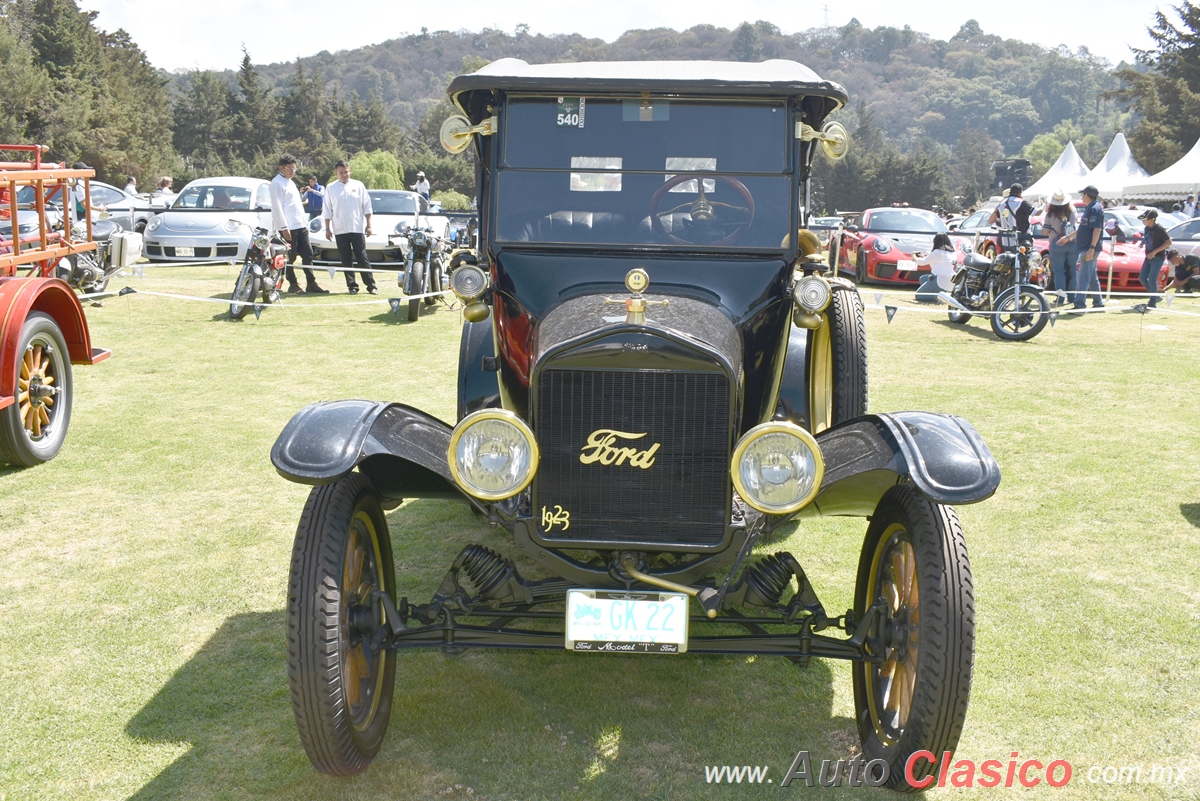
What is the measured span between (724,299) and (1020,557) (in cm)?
222

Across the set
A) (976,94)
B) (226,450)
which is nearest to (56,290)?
(226,450)

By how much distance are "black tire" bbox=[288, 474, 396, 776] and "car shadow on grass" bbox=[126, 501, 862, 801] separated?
0.17 metres

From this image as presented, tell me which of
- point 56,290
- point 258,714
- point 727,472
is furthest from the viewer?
point 56,290

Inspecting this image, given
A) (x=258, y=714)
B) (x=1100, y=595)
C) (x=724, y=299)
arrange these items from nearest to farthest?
1. (x=258, y=714)
2. (x=724, y=299)
3. (x=1100, y=595)

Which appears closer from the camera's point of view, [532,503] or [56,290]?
[532,503]

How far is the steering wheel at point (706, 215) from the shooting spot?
3975 mm

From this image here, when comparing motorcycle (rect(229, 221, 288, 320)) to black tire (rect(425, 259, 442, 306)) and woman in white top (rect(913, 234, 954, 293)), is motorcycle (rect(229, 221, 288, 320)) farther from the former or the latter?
woman in white top (rect(913, 234, 954, 293))

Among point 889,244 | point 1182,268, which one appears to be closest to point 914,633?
point 889,244

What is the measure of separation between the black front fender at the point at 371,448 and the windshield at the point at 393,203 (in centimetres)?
1577

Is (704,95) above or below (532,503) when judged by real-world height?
above

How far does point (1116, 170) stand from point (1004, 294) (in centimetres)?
2618

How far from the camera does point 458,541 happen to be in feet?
16.9

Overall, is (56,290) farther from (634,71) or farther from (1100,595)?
(1100,595)

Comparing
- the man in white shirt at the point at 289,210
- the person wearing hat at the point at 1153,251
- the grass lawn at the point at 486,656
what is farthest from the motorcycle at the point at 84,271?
the person wearing hat at the point at 1153,251
